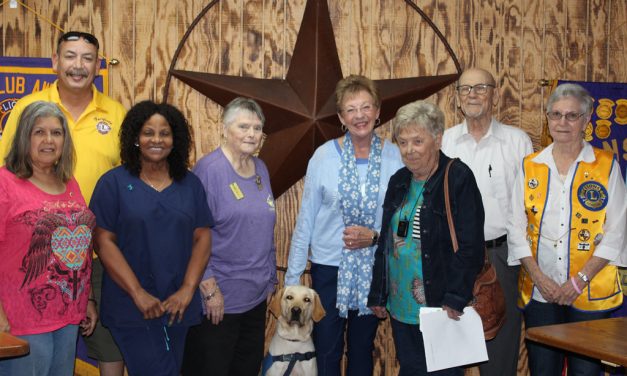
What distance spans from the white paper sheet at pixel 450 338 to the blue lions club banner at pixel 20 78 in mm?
2724

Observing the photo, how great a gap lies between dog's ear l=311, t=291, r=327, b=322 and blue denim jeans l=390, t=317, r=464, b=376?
48 centimetres

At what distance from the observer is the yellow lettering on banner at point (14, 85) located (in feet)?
12.6

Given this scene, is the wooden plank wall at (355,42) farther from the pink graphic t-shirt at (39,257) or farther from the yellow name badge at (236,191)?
the pink graphic t-shirt at (39,257)

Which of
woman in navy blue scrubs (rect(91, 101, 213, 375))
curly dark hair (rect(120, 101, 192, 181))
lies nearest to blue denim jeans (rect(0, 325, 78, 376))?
woman in navy blue scrubs (rect(91, 101, 213, 375))

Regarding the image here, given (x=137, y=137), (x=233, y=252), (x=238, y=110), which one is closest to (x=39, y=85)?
(x=137, y=137)

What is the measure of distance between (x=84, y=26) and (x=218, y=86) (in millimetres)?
935

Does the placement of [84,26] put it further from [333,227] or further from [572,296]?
[572,296]

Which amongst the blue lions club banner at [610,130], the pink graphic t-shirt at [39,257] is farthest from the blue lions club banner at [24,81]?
the blue lions club banner at [610,130]

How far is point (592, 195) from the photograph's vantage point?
310cm

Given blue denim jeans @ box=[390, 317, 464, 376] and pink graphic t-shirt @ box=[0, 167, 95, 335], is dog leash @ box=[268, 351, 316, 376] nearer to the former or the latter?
blue denim jeans @ box=[390, 317, 464, 376]

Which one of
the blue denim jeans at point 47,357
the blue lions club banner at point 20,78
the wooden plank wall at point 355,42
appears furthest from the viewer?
the wooden plank wall at point 355,42

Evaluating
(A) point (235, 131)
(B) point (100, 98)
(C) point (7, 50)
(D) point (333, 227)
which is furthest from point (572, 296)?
(C) point (7, 50)

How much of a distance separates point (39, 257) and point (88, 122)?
96 cm

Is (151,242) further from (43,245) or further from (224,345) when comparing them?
(224,345)
